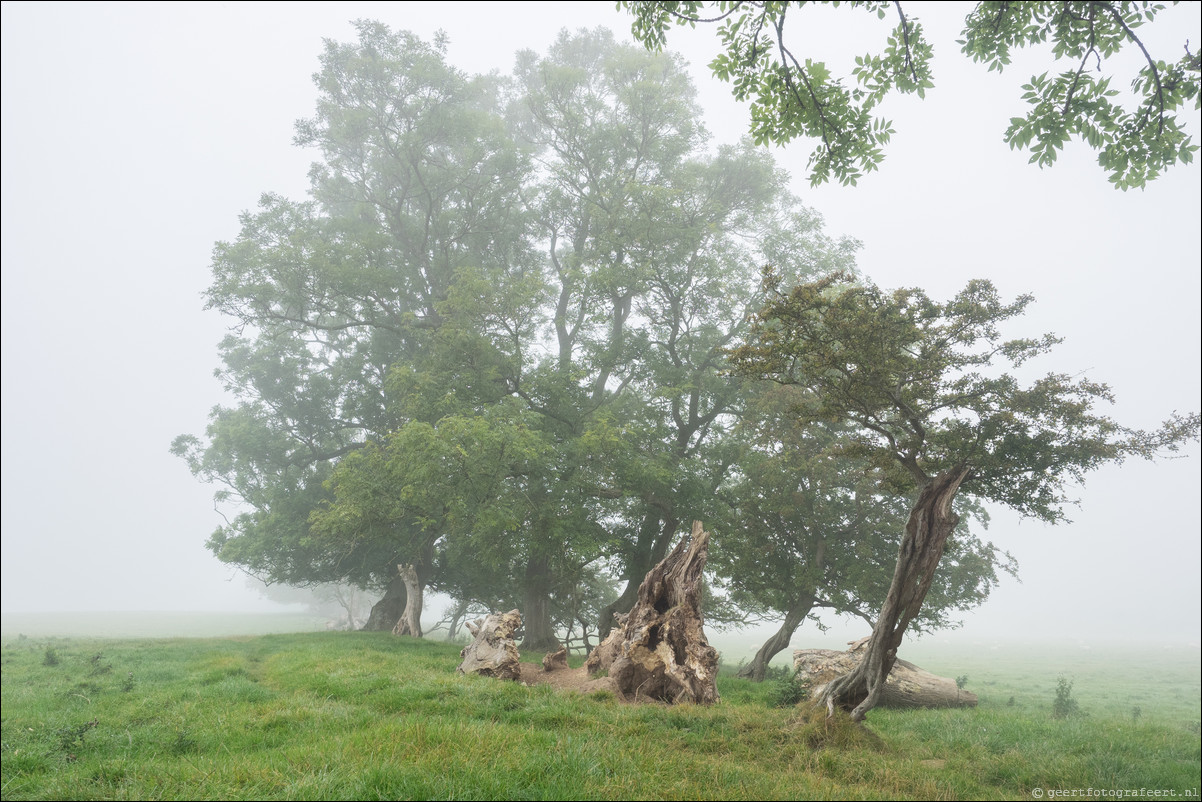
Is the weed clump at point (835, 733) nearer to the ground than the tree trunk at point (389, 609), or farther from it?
farther from it

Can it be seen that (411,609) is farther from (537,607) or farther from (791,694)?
(791,694)

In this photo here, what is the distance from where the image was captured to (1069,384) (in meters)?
10.1

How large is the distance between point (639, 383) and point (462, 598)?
1568cm

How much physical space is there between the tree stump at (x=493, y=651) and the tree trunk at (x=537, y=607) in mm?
8160

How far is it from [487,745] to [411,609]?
20.8m

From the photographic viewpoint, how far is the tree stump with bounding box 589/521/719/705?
12.4 metres

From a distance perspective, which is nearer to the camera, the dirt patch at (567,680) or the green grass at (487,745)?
the green grass at (487,745)

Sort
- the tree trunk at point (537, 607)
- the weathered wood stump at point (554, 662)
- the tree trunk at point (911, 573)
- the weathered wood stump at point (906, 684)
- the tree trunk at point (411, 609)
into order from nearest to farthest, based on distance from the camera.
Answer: the tree trunk at point (911, 573) < the weathered wood stump at point (906, 684) < the weathered wood stump at point (554, 662) < the tree trunk at point (537, 607) < the tree trunk at point (411, 609)

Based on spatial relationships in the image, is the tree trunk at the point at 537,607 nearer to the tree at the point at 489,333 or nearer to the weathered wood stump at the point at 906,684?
the tree at the point at 489,333

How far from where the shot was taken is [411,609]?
A: 83.4ft

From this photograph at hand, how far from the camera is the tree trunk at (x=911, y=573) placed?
954 centimetres

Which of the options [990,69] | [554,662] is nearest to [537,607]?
[554,662]

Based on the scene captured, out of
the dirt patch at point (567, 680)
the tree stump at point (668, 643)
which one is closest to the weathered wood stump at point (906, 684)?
the tree stump at point (668, 643)

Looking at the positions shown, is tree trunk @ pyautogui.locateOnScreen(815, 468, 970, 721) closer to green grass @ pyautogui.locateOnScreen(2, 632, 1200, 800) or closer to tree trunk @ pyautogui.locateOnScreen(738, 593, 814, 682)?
green grass @ pyautogui.locateOnScreen(2, 632, 1200, 800)
